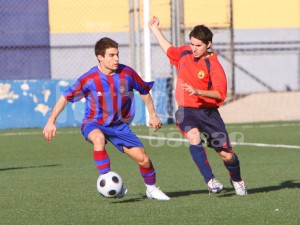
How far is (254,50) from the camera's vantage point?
27516 millimetres

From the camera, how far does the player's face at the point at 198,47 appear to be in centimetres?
879

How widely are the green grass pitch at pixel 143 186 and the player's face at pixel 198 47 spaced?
1.38m

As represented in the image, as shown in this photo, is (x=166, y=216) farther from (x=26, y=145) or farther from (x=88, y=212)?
(x=26, y=145)

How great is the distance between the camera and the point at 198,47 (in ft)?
29.0

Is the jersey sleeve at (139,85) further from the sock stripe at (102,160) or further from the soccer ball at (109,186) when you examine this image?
the soccer ball at (109,186)

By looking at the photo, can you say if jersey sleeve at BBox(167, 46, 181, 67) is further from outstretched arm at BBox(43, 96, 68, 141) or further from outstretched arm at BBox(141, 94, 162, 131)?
outstretched arm at BBox(43, 96, 68, 141)

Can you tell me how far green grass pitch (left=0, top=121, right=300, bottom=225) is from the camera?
7375 millimetres

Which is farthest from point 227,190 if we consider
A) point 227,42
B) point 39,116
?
point 227,42

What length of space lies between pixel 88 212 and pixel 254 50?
20.3 m

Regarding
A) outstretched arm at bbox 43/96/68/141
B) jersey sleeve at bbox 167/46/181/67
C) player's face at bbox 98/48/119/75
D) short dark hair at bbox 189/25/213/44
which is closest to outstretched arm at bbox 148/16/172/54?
jersey sleeve at bbox 167/46/181/67

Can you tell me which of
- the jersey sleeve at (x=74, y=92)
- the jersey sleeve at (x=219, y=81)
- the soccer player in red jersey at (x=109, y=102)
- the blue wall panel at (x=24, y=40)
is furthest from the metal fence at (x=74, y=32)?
the jersey sleeve at (x=74, y=92)

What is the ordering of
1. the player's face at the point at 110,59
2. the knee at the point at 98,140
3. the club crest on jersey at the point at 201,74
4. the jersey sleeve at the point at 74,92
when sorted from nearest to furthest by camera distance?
1. the knee at the point at 98,140
2. the player's face at the point at 110,59
3. the jersey sleeve at the point at 74,92
4. the club crest on jersey at the point at 201,74

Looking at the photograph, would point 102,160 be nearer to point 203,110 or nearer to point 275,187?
point 203,110

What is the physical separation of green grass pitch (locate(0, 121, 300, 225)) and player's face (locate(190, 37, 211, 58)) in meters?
1.38
